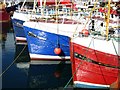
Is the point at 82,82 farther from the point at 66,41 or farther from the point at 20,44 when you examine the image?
the point at 20,44

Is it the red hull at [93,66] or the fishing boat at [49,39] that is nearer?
the red hull at [93,66]

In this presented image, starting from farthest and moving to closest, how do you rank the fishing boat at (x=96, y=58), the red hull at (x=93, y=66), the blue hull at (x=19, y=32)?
the blue hull at (x=19, y=32) < the red hull at (x=93, y=66) < the fishing boat at (x=96, y=58)

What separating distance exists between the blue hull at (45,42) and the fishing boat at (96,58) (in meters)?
6.30

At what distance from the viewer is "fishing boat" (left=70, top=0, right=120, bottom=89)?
55.7 feet

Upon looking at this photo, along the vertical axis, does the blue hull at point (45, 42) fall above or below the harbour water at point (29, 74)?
above

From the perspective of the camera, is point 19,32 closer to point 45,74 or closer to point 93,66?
point 45,74

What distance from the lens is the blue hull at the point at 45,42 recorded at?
978 inches

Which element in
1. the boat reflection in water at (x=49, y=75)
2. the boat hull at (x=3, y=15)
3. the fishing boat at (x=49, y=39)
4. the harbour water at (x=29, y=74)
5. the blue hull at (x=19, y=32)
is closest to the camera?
the harbour water at (x=29, y=74)

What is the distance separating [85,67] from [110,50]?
1874mm

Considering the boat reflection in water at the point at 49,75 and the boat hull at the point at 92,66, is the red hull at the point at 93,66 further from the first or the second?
the boat reflection in water at the point at 49,75

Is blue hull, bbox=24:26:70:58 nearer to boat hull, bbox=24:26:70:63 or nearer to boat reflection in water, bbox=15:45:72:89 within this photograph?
boat hull, bbox=24:26:70:63

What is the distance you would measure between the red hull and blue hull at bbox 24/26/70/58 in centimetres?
649

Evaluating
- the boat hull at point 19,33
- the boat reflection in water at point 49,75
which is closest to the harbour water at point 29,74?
the boat reflection in water at point 49,75

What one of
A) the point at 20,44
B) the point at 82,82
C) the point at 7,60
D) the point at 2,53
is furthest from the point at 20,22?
the point at 82,82
